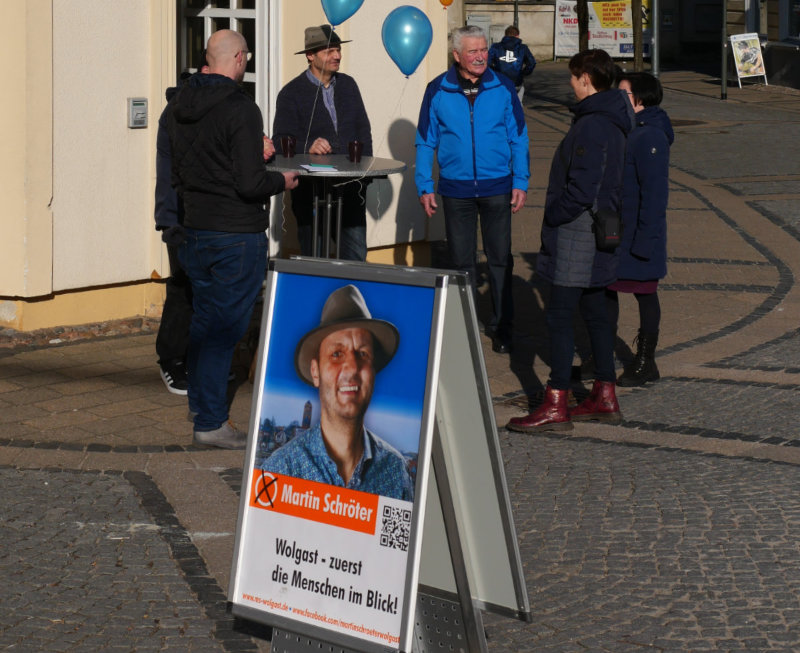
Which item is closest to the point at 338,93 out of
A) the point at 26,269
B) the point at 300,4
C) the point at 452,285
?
the point at 300,4

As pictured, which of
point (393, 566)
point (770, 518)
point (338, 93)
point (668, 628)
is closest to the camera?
point (393, 566)

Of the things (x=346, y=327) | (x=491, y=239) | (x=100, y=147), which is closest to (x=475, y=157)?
(x=491, y=239)

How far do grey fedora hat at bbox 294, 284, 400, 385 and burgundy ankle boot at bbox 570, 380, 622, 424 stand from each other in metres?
3.08

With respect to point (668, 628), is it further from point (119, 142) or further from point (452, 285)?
point (119, 142)

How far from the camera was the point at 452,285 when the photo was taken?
3842 mm

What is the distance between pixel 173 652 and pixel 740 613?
1.84 m

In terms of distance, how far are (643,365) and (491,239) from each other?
4.17ft

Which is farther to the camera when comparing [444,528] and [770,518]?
[770,518]

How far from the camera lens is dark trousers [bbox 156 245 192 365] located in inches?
288

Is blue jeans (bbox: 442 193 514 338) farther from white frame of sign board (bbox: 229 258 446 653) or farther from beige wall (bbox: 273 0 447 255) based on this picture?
white frame of sign board (bbox: 229 258 446 653)

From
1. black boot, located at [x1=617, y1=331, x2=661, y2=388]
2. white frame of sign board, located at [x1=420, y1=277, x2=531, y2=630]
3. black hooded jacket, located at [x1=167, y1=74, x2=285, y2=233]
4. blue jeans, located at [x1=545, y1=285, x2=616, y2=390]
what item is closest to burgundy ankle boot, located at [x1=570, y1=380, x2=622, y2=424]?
blue jeans, located at [x1=545, y1=285, x2=616, y2=390]

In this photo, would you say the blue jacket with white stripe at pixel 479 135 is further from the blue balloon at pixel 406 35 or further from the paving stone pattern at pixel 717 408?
the paving stone pattern at pixel 717 408

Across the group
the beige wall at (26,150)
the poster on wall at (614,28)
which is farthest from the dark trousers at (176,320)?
the poster on wall at (614,28)

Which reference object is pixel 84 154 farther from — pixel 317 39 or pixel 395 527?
pixel 395 527
